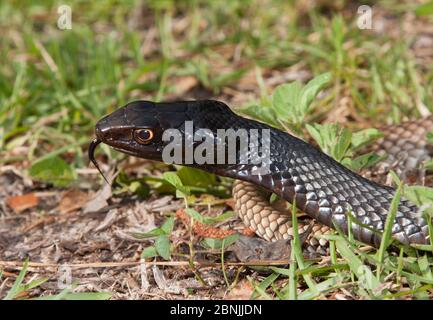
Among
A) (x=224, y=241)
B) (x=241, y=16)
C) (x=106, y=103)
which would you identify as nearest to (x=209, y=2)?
(x=241, y=16)

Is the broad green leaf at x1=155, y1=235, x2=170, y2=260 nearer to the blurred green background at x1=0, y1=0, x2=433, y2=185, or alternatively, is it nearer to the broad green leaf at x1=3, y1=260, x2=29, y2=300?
the broad green leaf at x1=3, y1=260, x2=29, y2=300

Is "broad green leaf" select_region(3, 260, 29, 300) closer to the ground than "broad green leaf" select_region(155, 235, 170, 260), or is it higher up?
closer to the ground

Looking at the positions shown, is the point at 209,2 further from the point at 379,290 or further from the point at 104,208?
the point at 379,290

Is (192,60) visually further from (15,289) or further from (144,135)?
Answer: (15,289)

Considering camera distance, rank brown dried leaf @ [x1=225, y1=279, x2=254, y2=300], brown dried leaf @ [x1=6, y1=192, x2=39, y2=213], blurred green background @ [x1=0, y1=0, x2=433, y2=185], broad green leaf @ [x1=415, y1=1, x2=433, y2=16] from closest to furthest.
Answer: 1. brown dried leaf @ [x1=225, y1=279, x2=254, y2=300]
2. brown dried leaf @ [x1=6, y1=192, x2=39, y2=213]
3. blurred green background @ [x1=0, y1=0, x2=433, y2=185]
4. broad green leaf @ [x1=415, y1=1, x2=433, y2=16]

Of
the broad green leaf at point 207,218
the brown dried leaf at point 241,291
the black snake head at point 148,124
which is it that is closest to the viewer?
the brown dried leaf at point 241,291

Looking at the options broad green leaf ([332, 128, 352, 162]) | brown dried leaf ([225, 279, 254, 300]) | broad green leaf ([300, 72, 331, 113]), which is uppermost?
broad green leaf ([300, 72, 331, 113])

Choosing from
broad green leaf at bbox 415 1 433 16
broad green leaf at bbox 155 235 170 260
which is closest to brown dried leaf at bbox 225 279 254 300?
broad green leaf at bbox 155 235 170 260

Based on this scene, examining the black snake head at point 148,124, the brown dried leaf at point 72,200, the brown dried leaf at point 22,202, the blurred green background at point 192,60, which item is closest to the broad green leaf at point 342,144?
the blurred green background at point 192,60

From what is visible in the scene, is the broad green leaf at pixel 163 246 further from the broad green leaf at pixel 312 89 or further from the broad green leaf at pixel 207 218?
the broad green leaf at pixel 312 89
